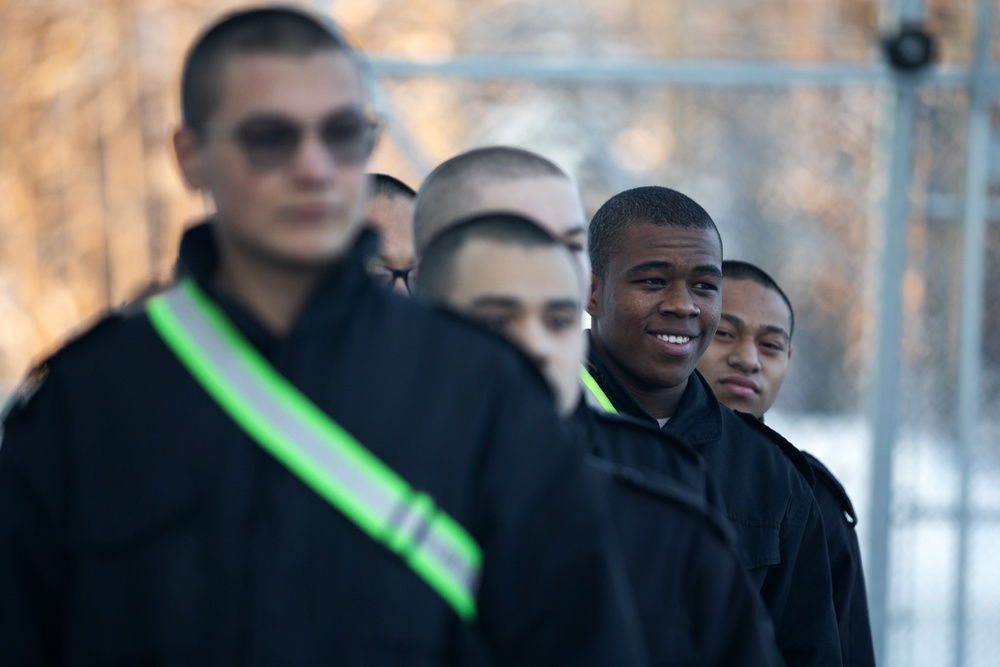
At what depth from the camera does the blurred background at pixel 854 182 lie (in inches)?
201

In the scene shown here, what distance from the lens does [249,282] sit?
1743 millimetres

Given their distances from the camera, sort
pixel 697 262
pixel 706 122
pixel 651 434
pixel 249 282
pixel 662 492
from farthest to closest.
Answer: pixel 706 122
pixel 697 262
pixel 651 434
pixel 662 492
pixel 249 282

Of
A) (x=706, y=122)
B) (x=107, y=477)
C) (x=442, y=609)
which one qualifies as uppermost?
(x=706, y=122)

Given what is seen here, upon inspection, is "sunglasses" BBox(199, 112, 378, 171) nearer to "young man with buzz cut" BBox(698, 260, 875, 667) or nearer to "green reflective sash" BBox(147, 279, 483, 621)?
"green reflective sash" BBox(147, 279, 483, 621)

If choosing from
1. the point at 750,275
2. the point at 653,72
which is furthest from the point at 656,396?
the point at 653,72

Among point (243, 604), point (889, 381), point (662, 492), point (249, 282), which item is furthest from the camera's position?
point (889, 381)

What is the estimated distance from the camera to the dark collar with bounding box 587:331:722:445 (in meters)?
2.82

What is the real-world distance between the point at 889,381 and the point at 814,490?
7.09ft

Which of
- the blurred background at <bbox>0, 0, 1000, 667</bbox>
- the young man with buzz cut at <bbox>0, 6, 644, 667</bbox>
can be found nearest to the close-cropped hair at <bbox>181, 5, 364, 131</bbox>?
the young man with buzz cut at <bbox>0, 6, 644, 667</bbox>

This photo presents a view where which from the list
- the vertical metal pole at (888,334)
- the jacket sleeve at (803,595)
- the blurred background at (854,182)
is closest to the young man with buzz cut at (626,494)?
the jacket sleeve at (803,595)

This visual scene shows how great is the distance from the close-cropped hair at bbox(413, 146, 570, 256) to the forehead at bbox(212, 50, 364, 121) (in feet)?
2.22

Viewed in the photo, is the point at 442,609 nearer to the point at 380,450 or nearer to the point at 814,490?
the point at 380,450

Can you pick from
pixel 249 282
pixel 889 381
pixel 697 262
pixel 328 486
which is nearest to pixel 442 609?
pixel 328 486

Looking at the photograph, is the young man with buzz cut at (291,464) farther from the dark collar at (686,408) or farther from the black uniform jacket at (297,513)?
the dark collar at (686,408)
